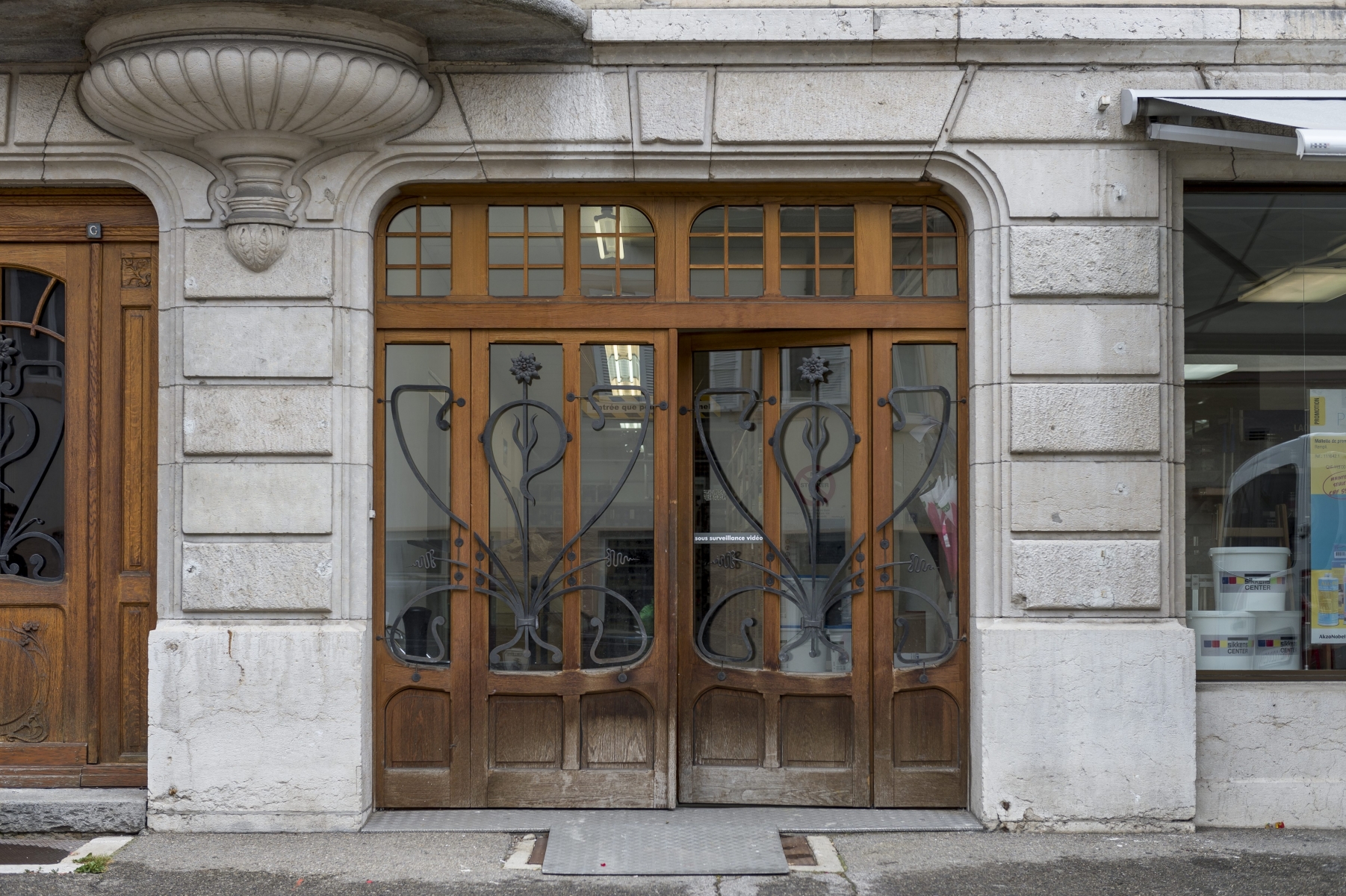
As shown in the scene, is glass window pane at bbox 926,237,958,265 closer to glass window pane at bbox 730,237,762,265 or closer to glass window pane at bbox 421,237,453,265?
glass window pane at bbox 730,237,762,265

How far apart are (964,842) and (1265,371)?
3.02 meters

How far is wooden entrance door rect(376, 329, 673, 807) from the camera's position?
6168mm

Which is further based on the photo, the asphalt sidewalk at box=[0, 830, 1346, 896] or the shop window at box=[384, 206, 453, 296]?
the shop window at box=[384, 206, 453, 296]

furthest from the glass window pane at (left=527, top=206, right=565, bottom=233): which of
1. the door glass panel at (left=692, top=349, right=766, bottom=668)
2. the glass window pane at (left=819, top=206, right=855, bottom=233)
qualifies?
the glass window pane at (left=819, top=206, right=855, bottom=233)

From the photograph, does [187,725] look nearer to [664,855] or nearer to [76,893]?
[76,893]

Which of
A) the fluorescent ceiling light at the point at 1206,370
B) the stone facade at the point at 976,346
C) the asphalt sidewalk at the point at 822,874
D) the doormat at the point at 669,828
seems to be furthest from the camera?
the fluorescent ceiling light at the point at 1206,370

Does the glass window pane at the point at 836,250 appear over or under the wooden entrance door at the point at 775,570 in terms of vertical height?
over

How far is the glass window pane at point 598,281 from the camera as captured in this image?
625 centimetres

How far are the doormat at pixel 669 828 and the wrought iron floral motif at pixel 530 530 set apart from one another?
2.70ft

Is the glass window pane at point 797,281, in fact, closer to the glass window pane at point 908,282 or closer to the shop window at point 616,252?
the glass window pane at point 908,282

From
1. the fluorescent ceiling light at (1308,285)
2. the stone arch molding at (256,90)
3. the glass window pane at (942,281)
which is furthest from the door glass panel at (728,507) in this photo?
the fluorescent ceiling light at (1308,285)

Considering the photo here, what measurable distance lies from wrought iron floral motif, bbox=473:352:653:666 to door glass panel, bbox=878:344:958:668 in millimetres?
1347

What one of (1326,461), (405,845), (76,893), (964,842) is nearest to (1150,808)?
(964,842)

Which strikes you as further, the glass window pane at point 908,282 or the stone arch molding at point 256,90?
the glass window pane at point 908,282
